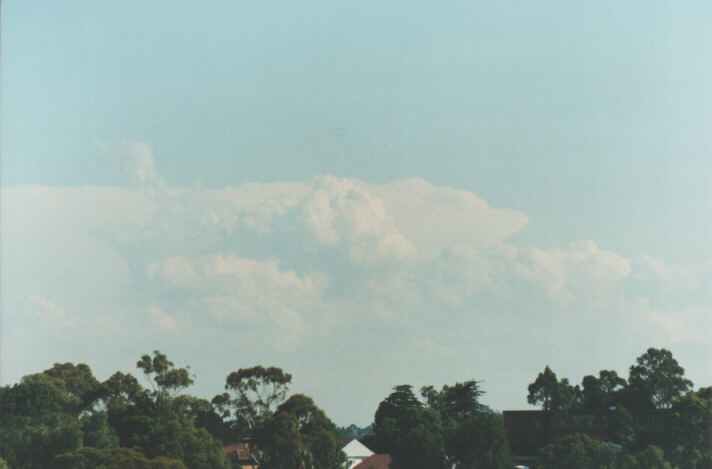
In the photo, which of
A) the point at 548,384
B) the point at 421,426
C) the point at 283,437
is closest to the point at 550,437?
the point at 548,384

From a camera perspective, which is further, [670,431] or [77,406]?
[77,406]

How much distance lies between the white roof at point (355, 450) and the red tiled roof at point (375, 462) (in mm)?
3088

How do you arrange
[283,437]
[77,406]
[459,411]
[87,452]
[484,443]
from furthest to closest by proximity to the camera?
1. [459,411]
2. [77,406]
3. [484,443]
4. [283,437]
5. [87,452]

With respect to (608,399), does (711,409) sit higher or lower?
lower

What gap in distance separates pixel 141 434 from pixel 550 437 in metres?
53.8

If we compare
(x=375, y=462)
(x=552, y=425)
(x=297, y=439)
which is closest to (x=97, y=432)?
(x=297, y=439)

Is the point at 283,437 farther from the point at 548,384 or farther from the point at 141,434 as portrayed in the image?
the point at 548,384

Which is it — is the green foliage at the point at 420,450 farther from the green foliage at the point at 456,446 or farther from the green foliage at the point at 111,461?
the green foliage at the point at 111,461

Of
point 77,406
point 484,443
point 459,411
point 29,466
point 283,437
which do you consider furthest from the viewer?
point 459,411

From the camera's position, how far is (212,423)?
370 ft

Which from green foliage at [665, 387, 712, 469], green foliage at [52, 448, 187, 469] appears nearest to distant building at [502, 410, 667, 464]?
green foliage at [665, 387, 712, 469]

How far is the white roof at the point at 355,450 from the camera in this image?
101875mm

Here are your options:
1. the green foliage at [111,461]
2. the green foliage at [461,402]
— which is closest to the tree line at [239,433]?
the green foliage at [111,461]

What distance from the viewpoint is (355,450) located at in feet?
338
